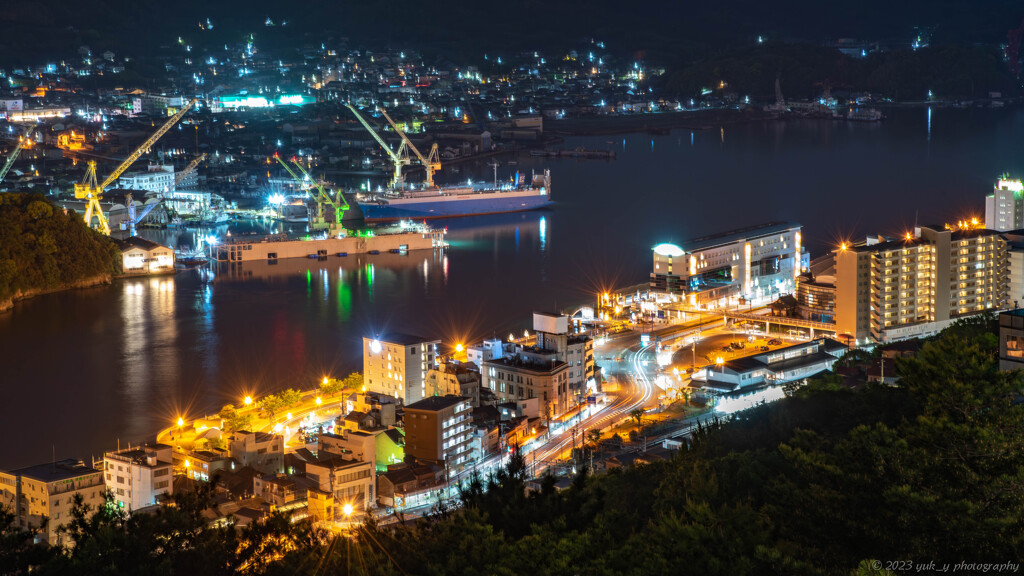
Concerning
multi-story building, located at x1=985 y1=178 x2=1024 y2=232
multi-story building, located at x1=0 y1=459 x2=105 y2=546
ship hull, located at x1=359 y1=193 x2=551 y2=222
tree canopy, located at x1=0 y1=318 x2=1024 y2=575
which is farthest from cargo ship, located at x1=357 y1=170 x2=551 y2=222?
tree canopy, located at x1=0 y1=318 x2=1024 y2=575

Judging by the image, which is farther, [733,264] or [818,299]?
[733,264]

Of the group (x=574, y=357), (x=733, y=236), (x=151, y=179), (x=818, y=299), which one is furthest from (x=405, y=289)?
(x=151, y=179)

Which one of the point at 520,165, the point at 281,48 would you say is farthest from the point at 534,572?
the point at 281,48

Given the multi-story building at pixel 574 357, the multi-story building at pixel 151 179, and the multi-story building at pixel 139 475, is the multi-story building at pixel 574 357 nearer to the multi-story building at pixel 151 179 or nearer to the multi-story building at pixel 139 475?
the multi-story building at pixel 139 475

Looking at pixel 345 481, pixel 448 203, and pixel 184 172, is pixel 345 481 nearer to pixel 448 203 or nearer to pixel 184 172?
pixel 448 203

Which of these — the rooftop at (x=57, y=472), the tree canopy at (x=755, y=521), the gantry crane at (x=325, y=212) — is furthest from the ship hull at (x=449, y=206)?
the tree canopy at (x=755, y=521)

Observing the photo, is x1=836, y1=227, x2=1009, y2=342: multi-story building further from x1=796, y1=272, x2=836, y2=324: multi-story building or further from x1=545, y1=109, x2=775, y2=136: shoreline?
x1=545, y1=109, x2=775, y2=136: shoreline
